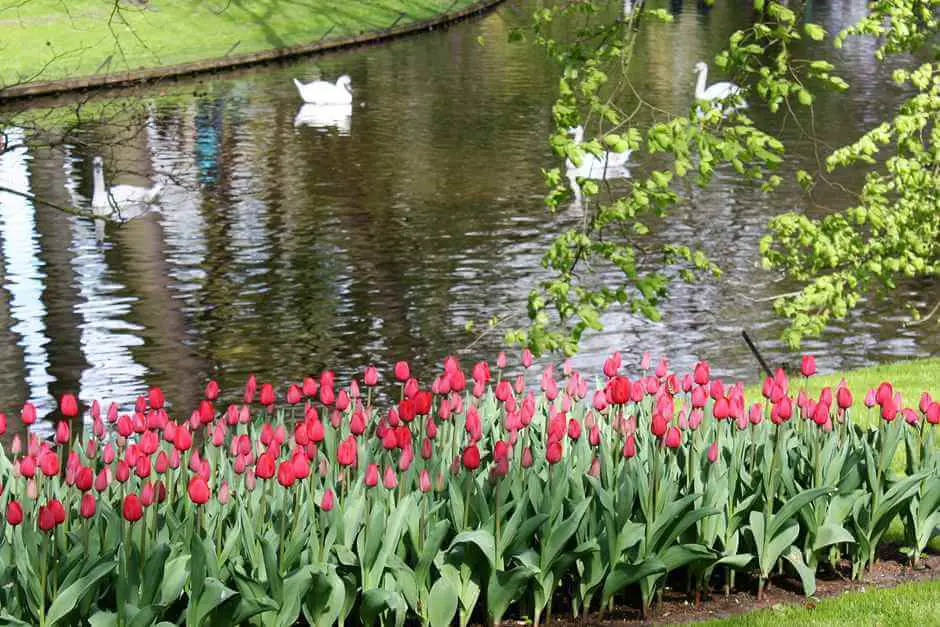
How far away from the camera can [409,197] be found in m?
23.5

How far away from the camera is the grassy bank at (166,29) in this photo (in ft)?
124

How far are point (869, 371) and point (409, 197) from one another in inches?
434

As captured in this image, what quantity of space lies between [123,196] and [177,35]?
825 inches

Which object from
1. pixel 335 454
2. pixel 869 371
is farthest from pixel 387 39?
pixel 335 454

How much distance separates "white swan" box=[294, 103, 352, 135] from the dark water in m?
0.11

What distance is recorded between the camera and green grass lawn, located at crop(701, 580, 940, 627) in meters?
7.11

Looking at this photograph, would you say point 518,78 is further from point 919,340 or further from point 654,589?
point 654,589

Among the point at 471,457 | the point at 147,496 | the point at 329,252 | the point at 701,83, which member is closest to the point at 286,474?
the point at 147,496

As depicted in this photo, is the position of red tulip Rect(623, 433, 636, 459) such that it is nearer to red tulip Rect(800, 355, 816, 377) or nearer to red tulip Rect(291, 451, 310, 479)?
red tulip Rect(800, 355, 816, 377)

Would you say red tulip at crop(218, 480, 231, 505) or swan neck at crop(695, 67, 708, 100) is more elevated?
red tulip at crop(218, 480, 231, 505)

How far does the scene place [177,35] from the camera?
4253cm

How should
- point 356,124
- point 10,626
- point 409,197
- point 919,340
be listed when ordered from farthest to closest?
point 356,124 < point 409,197 < point 919,340 < point 10,626

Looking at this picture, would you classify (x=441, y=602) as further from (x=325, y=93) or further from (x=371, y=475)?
(x=325, y=93)

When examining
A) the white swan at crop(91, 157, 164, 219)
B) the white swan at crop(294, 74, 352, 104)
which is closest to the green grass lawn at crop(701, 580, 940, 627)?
the white swan at crop(91, 157, 164, 219)
